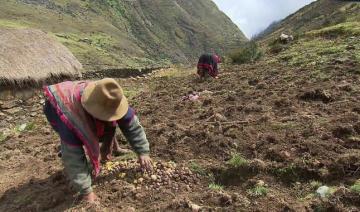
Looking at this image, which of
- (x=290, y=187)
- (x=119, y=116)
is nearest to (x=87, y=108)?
(x=119, y=116)

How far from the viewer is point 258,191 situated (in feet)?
14.8

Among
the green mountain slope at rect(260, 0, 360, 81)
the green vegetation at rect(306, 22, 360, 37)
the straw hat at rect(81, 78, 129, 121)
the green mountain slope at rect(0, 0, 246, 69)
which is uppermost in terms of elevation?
the green vegetation at rect(306, 22, 360, 37)

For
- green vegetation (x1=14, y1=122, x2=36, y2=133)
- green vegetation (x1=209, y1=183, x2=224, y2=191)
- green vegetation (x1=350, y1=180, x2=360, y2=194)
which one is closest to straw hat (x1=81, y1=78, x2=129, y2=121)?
green vegetation (x1=209, y1=183, x2=224, y2=191)

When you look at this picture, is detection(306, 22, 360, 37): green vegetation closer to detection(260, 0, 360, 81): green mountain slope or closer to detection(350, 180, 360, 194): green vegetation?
detection(260, 0, 360, 81): green mountain slope

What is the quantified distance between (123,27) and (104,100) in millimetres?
98788

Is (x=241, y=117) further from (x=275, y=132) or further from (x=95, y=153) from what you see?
(x=95, y=153)

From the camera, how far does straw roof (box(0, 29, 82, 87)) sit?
11.0 meters

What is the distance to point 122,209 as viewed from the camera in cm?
455

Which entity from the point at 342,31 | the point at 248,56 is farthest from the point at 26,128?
the point at 342,31

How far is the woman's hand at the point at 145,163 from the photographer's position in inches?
191

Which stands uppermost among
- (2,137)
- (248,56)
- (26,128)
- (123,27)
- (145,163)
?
(248,56)

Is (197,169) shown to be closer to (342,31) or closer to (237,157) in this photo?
(237,157)

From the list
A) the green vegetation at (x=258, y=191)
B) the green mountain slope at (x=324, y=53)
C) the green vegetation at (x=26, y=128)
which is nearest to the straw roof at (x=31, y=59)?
the green vegetation at (x=26, y=128)

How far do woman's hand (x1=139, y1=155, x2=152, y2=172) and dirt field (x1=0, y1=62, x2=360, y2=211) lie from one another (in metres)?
0.14
